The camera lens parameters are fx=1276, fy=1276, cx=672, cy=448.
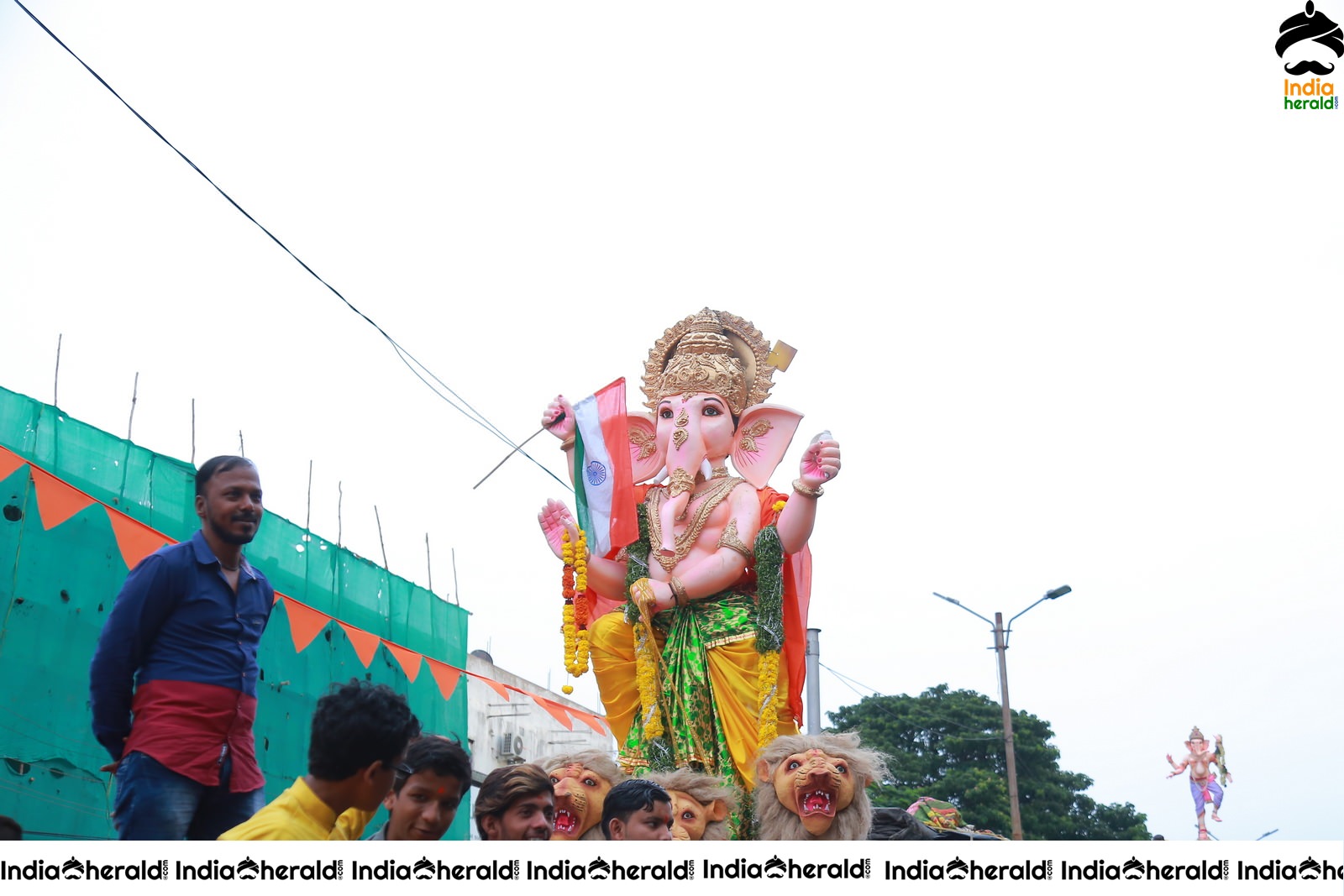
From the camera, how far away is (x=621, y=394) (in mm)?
8312

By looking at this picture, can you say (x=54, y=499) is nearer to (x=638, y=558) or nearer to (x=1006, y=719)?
(x=638, y=558)

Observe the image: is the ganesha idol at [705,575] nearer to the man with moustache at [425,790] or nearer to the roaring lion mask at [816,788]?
the roaring lion mask at [816,788]

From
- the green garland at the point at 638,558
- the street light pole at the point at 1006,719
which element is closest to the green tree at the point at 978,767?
the street light pole at the point at 1006,719

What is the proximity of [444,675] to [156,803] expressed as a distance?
798 cm

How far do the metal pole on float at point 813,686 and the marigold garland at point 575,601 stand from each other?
459 centimetres

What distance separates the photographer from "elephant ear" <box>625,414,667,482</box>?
854 centimetres

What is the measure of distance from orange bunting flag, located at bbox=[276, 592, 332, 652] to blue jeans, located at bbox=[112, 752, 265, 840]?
5.73 metres

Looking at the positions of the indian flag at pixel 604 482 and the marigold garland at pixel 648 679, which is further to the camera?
the indian flag at pixel 604 482

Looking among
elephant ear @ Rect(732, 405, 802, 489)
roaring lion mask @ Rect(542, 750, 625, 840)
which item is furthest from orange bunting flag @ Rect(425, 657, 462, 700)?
roaring lion mask @ Rect(542, 750, 625, 840)

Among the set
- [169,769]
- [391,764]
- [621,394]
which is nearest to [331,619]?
[621,394]

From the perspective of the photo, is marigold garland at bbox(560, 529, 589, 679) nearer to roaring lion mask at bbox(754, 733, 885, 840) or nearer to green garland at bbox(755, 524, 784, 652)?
green garland at bbox(755, 524, 784, 652)

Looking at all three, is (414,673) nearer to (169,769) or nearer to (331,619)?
(331,619)

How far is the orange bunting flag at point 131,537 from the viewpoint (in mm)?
8391
